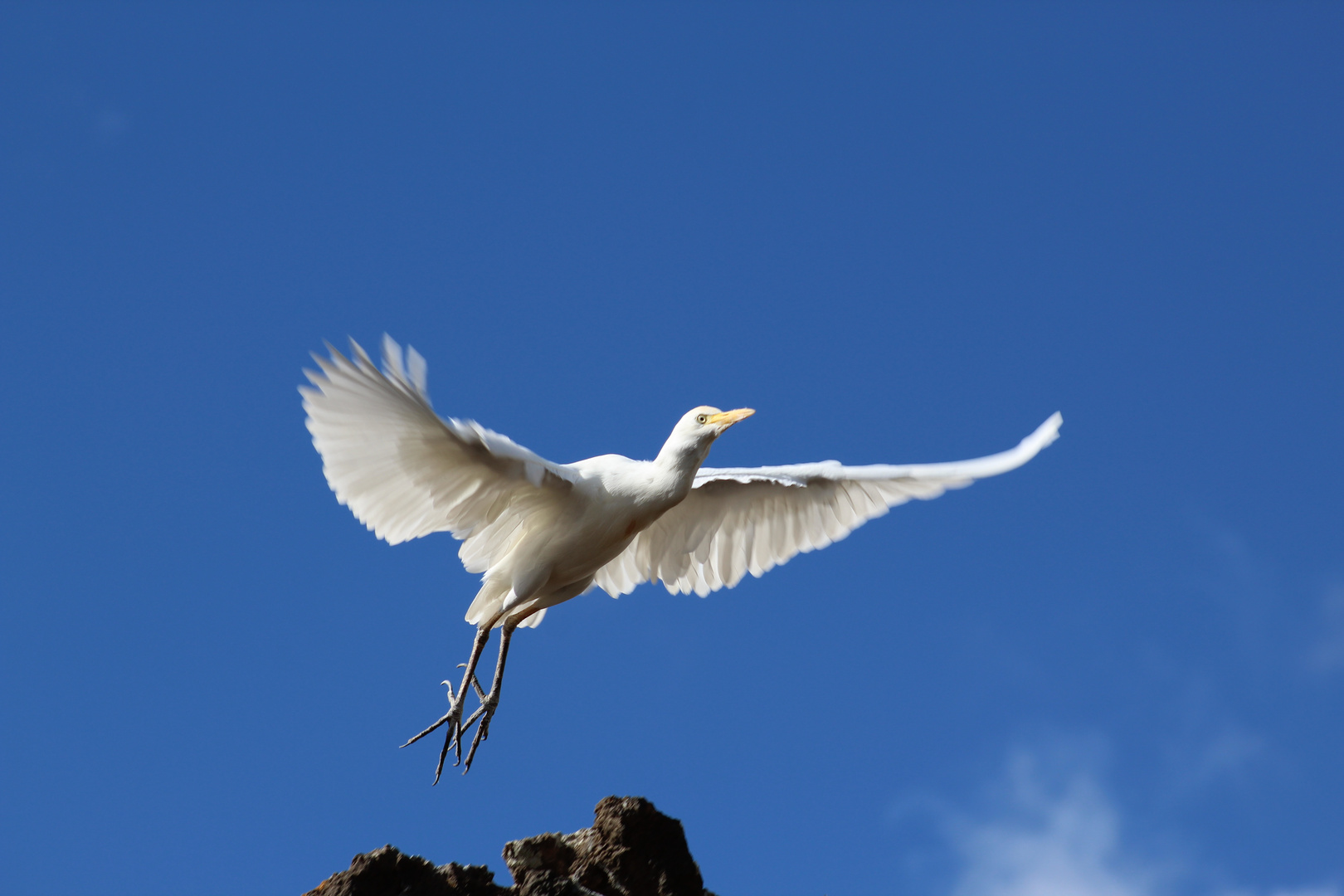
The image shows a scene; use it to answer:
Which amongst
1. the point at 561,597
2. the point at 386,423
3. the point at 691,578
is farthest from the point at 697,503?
the point at 386,423

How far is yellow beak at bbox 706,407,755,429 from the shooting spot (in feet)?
36.7

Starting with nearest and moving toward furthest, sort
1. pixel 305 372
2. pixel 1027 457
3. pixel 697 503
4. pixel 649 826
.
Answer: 1. pixel 305 372
2. pixel 649 826
3. pixel 1027 457
4. pixel 697 503

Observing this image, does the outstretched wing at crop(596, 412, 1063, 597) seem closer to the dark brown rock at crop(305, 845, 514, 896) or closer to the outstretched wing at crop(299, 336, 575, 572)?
the outstretched wing at crop(299, 336, 575, 572)

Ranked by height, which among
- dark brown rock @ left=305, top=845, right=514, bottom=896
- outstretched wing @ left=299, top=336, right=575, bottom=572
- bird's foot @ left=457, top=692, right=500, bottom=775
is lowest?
dark brown rock @ left=305, top=845, right=514, bottom=896

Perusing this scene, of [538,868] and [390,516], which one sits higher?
[390,516]

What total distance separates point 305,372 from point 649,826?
4.91 meters

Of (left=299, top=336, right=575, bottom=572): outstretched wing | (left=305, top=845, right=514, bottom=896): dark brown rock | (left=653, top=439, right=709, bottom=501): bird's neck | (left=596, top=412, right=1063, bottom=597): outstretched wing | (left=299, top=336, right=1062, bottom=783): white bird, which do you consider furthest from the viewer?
(left=596, top=412, right=1063, bottom=597): outstretched wing

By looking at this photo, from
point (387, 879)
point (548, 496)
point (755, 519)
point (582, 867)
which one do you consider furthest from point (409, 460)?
point (755, 519)

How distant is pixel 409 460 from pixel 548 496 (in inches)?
51.5

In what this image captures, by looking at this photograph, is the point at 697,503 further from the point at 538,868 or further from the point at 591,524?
the point at 538,868

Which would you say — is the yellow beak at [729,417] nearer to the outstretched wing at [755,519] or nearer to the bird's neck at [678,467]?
the bird's neck at [678,467]

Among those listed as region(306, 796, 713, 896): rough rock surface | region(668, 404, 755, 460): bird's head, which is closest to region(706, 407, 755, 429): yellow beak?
region(668, 404, 755, 460): bird's head

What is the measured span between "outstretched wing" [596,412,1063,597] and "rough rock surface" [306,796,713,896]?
9.99 ft

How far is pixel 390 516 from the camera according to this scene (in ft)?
36.4
